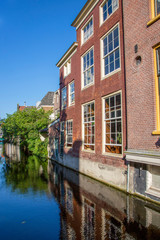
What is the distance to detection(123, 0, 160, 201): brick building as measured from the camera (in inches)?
261

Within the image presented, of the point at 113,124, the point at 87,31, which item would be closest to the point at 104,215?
the point at 113,124

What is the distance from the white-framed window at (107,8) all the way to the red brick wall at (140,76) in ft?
5.50

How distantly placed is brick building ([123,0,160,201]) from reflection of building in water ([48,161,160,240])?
0.90m

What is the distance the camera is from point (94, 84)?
11.3 metres

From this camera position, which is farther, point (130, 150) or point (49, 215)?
point (130, 150)

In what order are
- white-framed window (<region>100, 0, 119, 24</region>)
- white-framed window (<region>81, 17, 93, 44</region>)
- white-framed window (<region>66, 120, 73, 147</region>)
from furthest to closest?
white-framed window (<region>66, 120, 73, 147</region>) < white-framed window (<region>81, 17, 93, 44</region>) < white-framed window (<region>100, 0, 119, 24</region>)

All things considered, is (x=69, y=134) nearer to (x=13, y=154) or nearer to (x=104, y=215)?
(x=104, y=215)

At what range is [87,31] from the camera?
42.7 ft

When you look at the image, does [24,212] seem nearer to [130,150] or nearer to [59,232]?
[59,232]

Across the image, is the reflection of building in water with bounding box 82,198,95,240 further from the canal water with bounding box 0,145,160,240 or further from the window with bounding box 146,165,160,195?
the window with bounding box 146,165,160,195

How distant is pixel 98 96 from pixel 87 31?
5417 millimetres

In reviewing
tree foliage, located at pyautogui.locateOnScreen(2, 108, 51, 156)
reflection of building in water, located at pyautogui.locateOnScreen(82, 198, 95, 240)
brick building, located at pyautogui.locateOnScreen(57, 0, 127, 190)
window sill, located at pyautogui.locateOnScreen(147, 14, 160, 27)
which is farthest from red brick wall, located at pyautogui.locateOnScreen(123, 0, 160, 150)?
tree foliage, located at pyautogui.locateOnScreen(2, 108, 51, 156)

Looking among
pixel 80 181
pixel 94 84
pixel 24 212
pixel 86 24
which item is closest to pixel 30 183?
pixel 80 181

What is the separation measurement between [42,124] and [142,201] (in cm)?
1838
